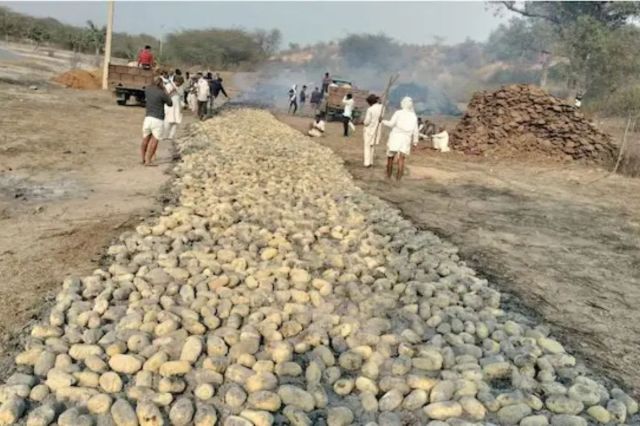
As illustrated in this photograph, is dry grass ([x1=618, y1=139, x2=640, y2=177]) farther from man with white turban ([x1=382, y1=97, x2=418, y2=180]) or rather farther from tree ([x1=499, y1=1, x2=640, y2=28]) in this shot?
tree ([x1=499, y1=1, x2=640, y2=28])

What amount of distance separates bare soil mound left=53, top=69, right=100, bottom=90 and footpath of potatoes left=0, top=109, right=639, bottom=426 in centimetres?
2003

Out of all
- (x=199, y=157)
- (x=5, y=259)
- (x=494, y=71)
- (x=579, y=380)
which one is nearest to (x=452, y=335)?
(x=579, y=380)

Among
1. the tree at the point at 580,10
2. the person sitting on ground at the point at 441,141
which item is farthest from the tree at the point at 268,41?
the person sitting on ground at the point at 441,141

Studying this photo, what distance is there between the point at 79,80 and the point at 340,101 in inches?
427

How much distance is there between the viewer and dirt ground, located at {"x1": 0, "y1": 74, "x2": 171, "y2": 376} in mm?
4229

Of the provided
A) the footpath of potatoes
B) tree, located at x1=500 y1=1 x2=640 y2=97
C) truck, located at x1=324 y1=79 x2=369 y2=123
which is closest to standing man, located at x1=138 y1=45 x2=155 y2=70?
truck, located at x1=324 y1=79 x2=369 y2=123

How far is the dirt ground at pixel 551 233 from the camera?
450cm

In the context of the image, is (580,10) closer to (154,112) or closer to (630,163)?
(630,163)

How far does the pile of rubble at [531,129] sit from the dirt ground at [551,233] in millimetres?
881

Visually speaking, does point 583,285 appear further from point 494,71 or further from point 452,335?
point 494,71

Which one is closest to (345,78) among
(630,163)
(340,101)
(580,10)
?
(580,10)

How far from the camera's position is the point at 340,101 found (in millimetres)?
21359

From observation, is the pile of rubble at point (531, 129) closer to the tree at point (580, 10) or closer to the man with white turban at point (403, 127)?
the man with white turban at point (403, 127)

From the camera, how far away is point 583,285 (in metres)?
5.38
